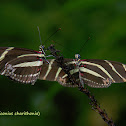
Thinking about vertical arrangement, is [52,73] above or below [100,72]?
above

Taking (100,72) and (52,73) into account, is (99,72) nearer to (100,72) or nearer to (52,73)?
(100,72)


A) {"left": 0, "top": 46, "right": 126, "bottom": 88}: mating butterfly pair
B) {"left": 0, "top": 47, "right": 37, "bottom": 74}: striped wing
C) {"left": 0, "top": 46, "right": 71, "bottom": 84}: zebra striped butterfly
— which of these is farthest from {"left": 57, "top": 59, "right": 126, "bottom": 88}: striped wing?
{"left": 0, "top": 47, "right": 37, "bottom": 74}: striped wing

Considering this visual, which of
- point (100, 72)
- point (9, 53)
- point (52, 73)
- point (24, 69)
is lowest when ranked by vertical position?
point (100, 72)

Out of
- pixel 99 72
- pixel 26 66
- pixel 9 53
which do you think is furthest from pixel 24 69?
pixel 99 72

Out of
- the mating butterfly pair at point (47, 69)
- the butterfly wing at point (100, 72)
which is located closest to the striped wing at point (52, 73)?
the mating butterfly pair at point (47, 69)

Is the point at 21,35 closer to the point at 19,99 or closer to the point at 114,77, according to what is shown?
the point at 19,99
